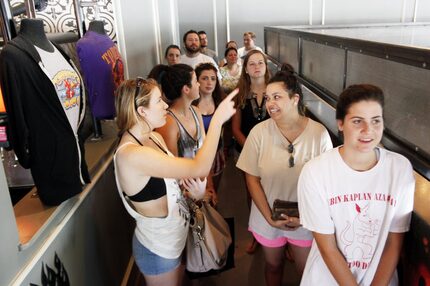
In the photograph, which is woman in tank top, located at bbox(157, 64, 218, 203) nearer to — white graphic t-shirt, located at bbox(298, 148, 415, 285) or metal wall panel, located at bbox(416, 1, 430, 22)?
white graphic t-shirt, located at bbox(298, 148, 415, 285)

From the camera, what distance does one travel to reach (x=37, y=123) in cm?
136

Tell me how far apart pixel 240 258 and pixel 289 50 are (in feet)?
8.54

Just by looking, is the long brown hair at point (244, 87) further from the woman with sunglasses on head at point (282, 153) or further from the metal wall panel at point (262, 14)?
the metal wall panel at point (262, 14)

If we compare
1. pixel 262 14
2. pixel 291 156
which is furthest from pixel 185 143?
pixel 262 14

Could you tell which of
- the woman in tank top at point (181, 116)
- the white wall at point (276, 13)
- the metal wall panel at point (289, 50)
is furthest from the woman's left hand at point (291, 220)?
the white wall at point (276, 13)

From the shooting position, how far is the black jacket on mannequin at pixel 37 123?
1.30 metres

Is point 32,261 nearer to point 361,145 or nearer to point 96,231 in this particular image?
point 96,231

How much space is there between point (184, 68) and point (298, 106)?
0.80m

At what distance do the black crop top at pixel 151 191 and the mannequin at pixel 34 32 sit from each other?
1.57ft

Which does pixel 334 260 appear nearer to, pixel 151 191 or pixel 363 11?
pixel 151 191

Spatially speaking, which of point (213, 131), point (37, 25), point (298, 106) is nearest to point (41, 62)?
point (37, 25)

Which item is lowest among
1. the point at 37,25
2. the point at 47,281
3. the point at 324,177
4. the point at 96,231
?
the point at 96,231

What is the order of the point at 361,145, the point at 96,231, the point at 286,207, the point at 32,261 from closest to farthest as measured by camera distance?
the point at 361,145 < the point at 32,261 < the point at 286,207 < the point at 96,231

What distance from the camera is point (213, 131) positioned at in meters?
1.47
